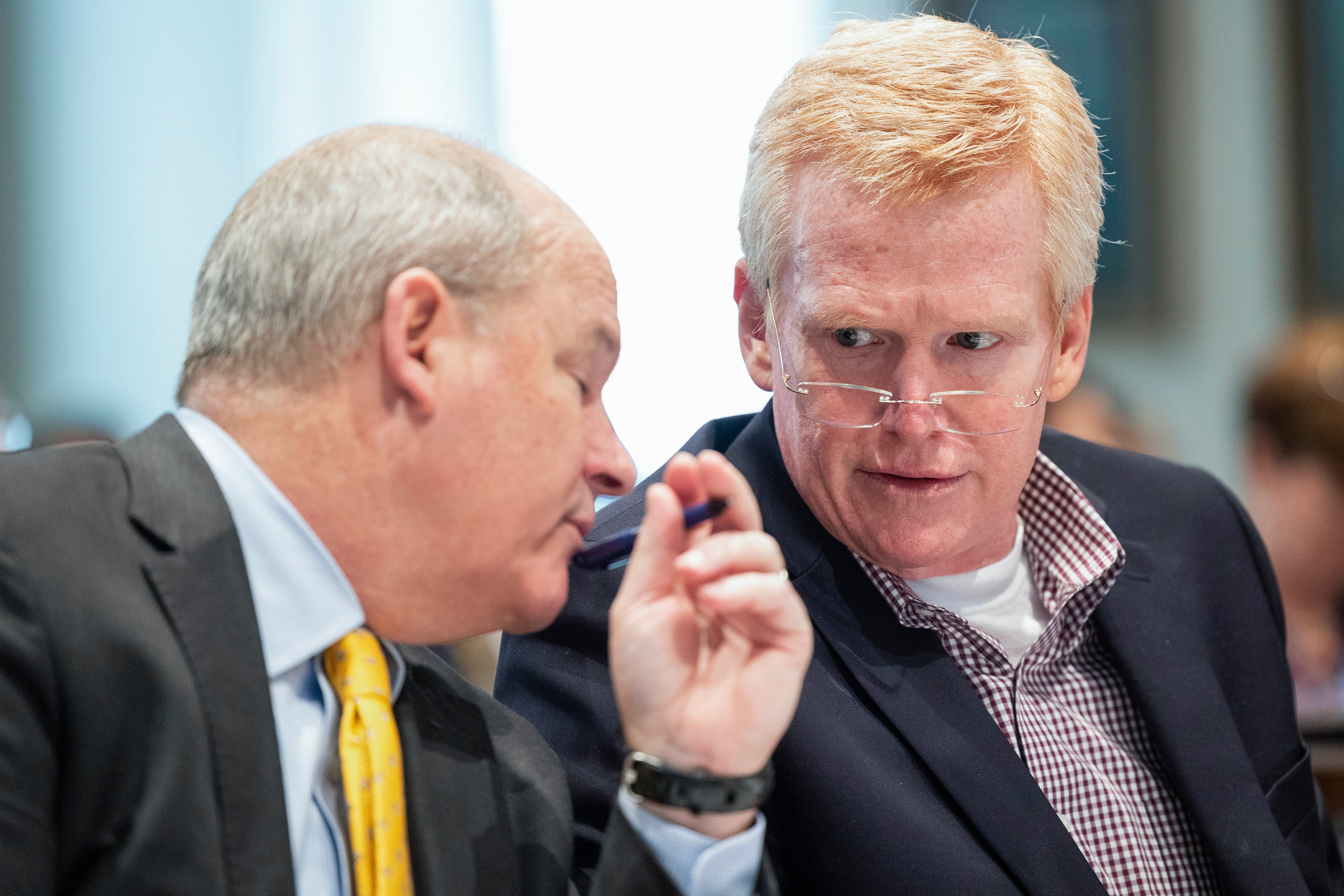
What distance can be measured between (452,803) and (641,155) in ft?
10.6

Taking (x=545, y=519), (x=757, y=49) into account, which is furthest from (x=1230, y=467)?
(x=545, y=519)

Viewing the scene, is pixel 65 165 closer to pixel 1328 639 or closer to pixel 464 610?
pixel 464 610

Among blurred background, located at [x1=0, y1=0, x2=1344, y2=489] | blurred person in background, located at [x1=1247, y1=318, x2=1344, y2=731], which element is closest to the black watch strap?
blurred person in background, located at [x1=1247, y1=318, x2=1344, y2=731]

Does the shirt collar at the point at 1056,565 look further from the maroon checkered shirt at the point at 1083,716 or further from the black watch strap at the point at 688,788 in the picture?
the black watch strap at the point at 688,788

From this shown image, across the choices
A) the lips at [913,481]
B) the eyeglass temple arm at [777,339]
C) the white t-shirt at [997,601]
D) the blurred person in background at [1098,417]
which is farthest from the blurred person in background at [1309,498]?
the eyeglass temple arm at [777,339]

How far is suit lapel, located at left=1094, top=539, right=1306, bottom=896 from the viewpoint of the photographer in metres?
1.55

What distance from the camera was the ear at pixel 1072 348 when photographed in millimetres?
1680

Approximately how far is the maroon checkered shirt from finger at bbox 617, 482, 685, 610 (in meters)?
0.47

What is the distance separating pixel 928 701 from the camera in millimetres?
1505

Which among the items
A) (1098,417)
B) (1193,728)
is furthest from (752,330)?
(1098,417)

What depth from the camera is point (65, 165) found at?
448 cm

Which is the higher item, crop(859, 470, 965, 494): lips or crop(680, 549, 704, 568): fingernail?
crop(680, 549, 704, 568): fingernail

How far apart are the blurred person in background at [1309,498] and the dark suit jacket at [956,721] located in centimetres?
156

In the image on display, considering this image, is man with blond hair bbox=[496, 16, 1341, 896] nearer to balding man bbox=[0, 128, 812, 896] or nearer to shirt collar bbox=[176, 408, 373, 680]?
balding man bbox=[0, 128, 812, 896]
